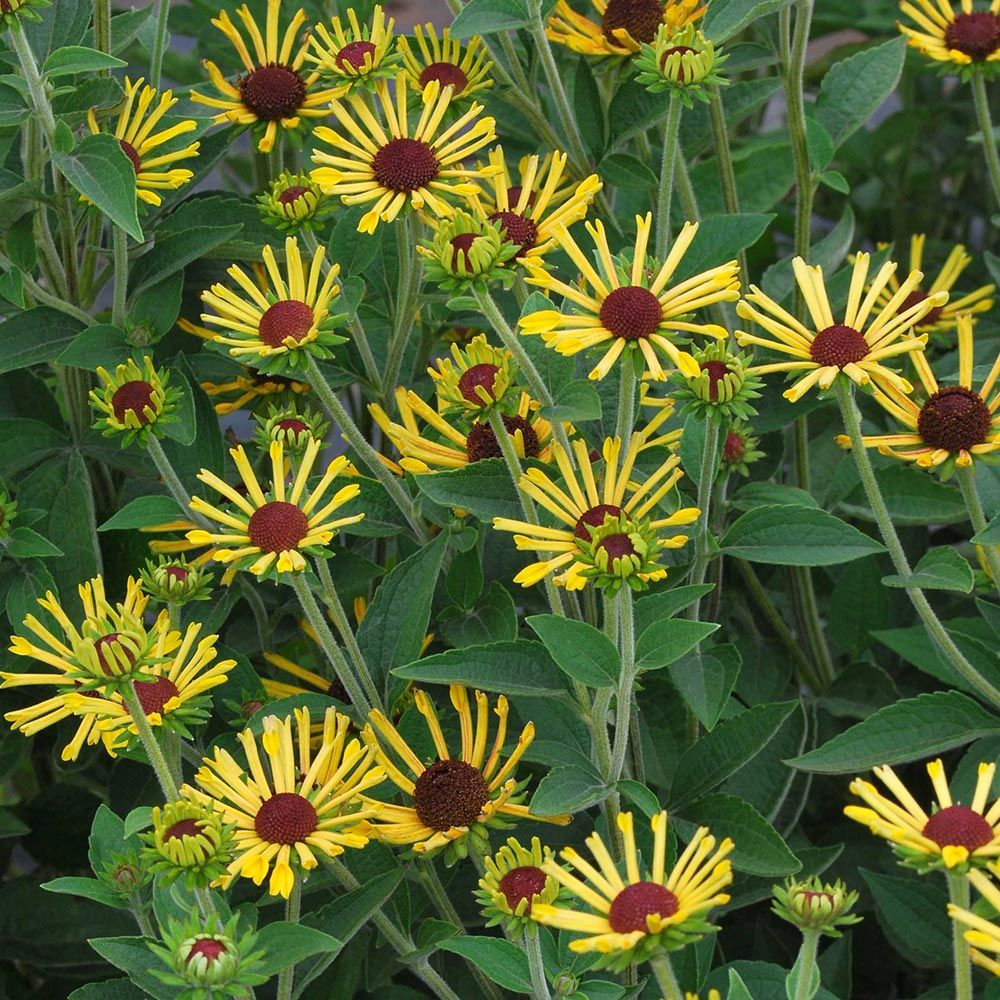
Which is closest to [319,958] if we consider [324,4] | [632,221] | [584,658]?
A: [584,658]

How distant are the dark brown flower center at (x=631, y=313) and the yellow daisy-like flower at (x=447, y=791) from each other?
0.73 feet

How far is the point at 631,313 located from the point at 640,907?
30 cm

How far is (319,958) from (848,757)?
0.33 m

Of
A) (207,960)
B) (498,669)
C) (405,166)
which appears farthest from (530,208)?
(207,960)

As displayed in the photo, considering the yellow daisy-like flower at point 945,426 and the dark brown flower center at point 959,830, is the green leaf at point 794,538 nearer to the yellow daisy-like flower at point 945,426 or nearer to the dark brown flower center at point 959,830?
the yellow daisy-like flower at point 945,426

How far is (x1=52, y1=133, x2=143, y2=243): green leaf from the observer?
3.04 ft

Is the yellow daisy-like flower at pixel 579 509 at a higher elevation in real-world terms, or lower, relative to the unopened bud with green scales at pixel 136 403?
lower

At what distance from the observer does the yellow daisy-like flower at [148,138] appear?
1.03 metres

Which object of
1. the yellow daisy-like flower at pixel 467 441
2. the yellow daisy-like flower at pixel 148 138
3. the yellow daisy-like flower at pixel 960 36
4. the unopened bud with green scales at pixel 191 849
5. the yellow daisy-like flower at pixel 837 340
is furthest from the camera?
the yellow daisy-like flower at pixel 960 36

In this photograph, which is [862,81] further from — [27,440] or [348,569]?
[27,440]

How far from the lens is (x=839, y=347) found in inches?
32.2

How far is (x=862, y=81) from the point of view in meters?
1.19

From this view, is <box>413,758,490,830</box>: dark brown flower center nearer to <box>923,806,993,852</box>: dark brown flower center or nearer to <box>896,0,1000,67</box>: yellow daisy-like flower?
<box>923,806,993,852</box>: dark brown flower center

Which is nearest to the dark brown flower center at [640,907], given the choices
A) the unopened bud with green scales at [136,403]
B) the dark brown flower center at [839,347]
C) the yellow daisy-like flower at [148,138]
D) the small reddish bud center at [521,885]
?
the small reddish bud center at [521,885]
